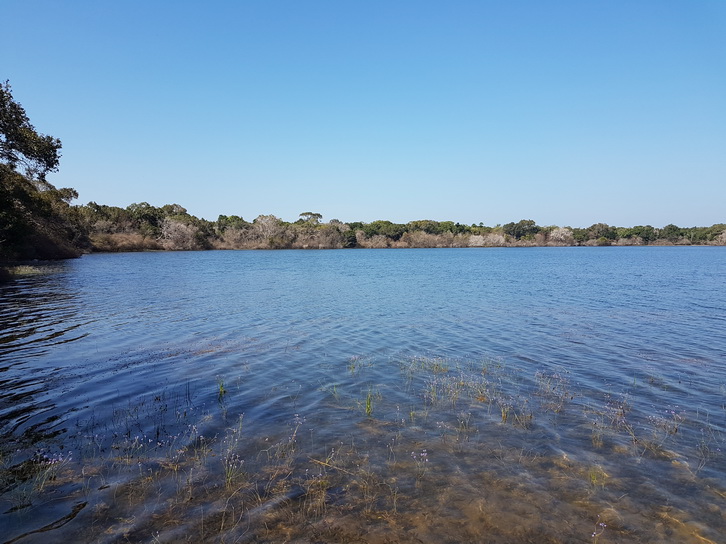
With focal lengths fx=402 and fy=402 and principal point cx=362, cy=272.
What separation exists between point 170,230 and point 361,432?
401 ft

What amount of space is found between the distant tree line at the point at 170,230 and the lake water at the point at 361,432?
21629 millimetres

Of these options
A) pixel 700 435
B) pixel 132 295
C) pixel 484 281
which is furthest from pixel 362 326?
pixel 484 281

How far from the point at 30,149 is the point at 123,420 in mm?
32035

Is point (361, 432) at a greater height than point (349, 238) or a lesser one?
lesser

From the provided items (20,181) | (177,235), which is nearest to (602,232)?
(177,235)

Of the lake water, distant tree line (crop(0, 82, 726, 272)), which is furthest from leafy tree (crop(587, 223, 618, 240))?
the lake water

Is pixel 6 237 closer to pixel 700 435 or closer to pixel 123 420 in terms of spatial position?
pixel 123 420

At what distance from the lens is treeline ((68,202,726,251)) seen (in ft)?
355

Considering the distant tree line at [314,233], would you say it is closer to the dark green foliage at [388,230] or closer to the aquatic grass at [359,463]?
the dark green foliage at [388,230]

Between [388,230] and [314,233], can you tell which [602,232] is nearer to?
[388,230]

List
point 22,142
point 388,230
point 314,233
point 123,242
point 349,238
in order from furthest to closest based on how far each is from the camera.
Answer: point 388,230
point 349,238
point 314,233
point 123,242
point 22,142

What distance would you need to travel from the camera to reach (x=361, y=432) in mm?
8047

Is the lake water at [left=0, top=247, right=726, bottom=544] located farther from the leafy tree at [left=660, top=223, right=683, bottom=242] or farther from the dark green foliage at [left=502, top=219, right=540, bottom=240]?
the leafy tree at [left=660, top=223, right=683, bottom=242]

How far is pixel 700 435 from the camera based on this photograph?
796 cm
